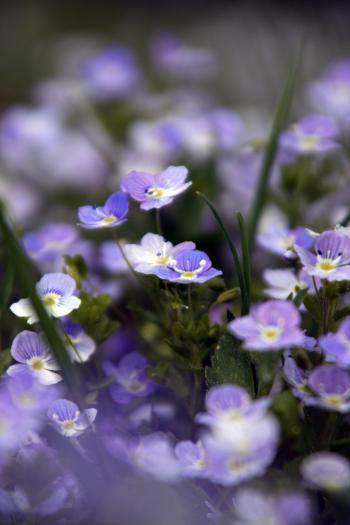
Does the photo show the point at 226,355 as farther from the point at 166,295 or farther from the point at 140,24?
the point at 140,24

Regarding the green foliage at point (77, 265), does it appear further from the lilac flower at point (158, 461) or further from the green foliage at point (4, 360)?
the lilac flower at point (158, 461)

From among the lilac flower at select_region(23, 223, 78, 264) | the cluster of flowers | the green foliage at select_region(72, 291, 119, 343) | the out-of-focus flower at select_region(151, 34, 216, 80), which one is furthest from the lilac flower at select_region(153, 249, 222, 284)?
the out-of-focus flower at select_region(151, 34, 216, 80)

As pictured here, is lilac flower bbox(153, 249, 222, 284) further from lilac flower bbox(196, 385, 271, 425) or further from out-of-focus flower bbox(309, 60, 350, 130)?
out-of-focus flower bbox(309, 60, 350, 130)

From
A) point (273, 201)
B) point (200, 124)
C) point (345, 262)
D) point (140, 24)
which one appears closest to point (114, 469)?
point (345, 262)

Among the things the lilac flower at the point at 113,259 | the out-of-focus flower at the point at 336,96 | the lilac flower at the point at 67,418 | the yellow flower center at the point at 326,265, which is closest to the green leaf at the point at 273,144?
the lilac flower at the point at 113,259

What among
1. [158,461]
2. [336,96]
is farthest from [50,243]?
[336,96]

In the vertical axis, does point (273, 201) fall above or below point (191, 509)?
below

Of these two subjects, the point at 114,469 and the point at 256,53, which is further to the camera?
the point at 256,53
